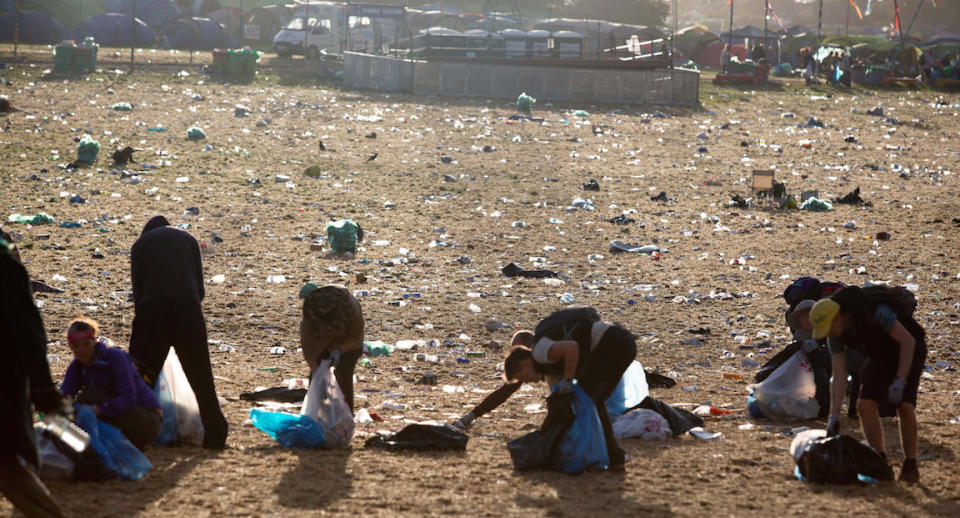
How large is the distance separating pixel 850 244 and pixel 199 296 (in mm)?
8712

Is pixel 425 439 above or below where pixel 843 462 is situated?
below

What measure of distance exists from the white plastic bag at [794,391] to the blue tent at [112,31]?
32.3 m

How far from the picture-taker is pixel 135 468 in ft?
17.0

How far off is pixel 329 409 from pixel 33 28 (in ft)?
108

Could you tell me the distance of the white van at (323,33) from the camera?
109 feet

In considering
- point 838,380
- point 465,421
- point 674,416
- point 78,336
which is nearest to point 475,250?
point 465,421

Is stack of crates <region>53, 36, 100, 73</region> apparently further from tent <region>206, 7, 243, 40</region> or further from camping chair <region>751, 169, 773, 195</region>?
camping chair <region>751, 169, 773, 195</region>

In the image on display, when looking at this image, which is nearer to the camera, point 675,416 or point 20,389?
point 20,389

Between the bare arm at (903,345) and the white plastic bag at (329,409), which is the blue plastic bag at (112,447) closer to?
the white plastic bag at (329,409)

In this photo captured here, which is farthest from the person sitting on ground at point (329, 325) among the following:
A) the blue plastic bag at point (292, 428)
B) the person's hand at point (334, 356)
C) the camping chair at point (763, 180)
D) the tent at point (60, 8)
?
the tent at point (60, 8)

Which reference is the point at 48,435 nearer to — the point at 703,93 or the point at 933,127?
the point at 933,127

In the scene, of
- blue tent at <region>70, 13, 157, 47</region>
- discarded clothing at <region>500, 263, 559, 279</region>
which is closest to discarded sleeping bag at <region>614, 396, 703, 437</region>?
discarded clothing at <region>500, 263, 559, 279</region>

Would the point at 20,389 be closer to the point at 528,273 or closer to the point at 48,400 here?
the point at 48,400

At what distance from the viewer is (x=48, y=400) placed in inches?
161
